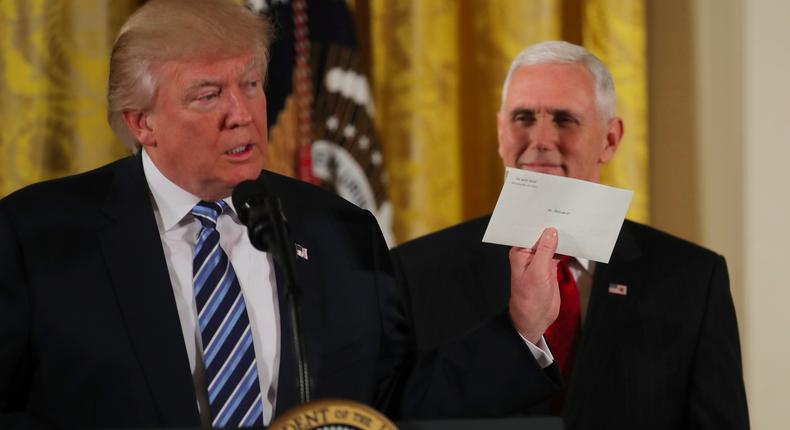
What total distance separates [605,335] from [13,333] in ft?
4.55

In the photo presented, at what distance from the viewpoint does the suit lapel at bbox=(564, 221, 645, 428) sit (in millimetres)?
2545

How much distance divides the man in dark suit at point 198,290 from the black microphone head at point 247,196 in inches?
10.9

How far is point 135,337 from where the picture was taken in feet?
5.76

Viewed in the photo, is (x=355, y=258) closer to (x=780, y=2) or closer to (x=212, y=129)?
(x=212, y=129)

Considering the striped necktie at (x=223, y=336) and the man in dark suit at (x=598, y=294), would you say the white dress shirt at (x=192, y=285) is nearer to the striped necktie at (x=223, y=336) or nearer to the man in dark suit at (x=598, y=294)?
the striped necktie at (x=223, y=336)

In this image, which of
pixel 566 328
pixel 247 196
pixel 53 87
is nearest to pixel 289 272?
pixel 247 196

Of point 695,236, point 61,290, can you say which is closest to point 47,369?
point 61,290

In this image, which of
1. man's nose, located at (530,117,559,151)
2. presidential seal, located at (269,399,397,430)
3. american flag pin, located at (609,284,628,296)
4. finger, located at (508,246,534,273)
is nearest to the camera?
presidential seal, located at (269,399,397,430)

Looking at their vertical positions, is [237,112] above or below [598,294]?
above

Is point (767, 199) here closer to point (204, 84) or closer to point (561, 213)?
point (561, 213)

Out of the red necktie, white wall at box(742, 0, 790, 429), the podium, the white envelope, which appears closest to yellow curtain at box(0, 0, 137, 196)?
the red necktie

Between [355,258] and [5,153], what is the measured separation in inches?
65.0

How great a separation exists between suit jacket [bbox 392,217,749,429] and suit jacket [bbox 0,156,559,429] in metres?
0.68

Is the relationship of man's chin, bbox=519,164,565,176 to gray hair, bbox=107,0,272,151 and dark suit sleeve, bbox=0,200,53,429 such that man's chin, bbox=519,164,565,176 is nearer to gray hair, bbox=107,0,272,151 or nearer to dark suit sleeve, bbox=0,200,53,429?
gray hair, bbox=107,0,272,151
